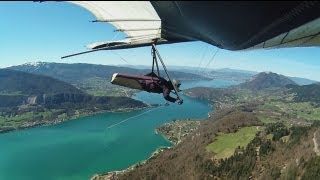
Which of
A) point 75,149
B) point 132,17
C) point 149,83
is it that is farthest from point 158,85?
point 75,149

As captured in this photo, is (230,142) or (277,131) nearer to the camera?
(277,131)

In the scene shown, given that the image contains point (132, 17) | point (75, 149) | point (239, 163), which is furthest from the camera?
point (75, 149)

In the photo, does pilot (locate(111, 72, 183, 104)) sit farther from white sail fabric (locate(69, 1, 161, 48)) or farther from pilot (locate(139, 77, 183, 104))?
white sail fabric (locate(69, 1, 161, 48))

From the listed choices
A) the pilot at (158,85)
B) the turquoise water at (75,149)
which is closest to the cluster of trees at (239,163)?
the turquoise water at (75,149)


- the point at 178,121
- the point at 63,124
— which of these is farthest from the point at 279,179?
the point at 63,124

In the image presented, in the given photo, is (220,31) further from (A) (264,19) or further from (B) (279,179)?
(B) (279,179)

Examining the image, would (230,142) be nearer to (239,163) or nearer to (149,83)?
(239,163)
